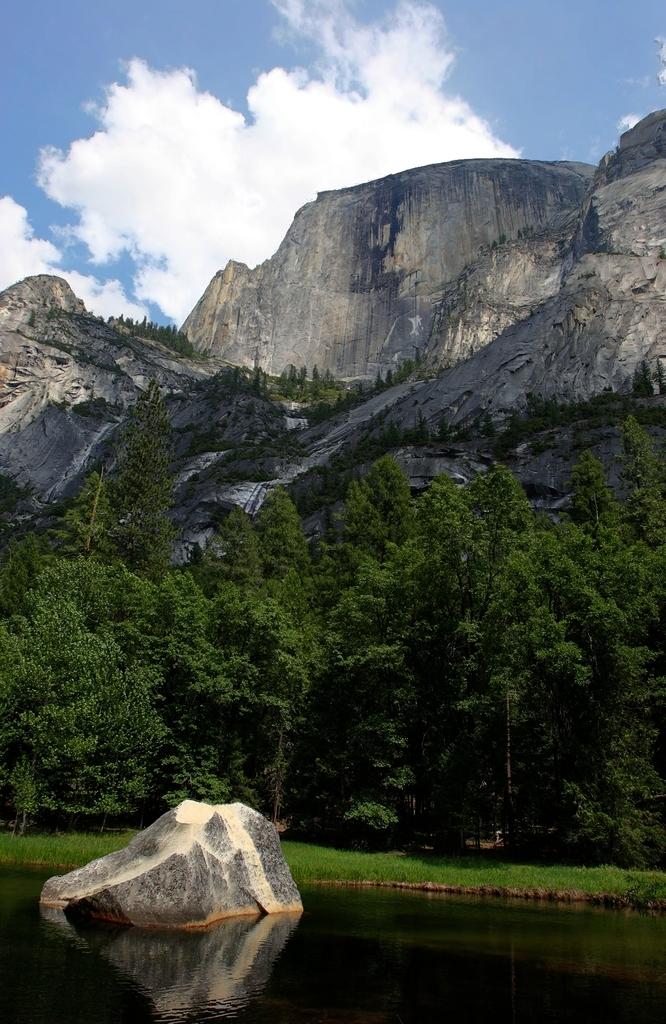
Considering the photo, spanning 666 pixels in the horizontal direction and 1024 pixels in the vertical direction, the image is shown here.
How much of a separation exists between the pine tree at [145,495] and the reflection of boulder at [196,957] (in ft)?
144

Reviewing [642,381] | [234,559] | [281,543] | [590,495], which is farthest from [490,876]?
[642,381]

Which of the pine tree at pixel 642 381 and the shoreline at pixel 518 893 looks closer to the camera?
the shoreline at pixel 518 893

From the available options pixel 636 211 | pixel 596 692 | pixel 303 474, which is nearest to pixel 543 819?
pixel 596 692

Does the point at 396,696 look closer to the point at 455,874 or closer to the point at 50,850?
the point at 455,874

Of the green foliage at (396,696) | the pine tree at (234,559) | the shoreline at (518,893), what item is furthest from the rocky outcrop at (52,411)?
the shoreline at (518,893)

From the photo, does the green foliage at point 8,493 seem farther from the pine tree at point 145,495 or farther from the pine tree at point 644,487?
the pine tree at point 644,487

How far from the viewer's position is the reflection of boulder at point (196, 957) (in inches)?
462

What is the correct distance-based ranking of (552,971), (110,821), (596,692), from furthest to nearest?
(110,821)
(596,692)
(552,971)

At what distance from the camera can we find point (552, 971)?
14.1m

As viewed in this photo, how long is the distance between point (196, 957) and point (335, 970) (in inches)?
109

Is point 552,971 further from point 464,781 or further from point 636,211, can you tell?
point 636,211

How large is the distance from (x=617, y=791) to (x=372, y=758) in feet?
35.1

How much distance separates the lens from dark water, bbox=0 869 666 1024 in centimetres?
1123

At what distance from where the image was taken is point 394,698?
36.8 metres
